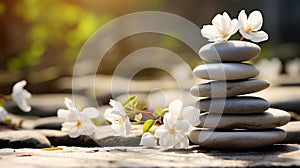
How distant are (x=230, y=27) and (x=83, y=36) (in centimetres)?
298

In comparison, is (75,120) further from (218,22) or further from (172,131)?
(218,22)

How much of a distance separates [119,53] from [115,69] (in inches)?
12.9

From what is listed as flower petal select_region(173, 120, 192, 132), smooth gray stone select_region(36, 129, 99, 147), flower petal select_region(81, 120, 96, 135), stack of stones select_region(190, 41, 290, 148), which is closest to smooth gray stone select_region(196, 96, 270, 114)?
stack of stones select_region(190, 41, 290, 148)

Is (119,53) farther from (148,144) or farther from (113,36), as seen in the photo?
(148,144)

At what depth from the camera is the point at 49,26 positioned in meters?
4.88

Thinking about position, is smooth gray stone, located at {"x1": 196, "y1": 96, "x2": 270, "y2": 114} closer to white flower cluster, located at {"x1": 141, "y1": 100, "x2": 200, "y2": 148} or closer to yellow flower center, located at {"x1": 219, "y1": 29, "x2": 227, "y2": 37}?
white flower cluster, located at {"x1": 141, "y1": 100, "x2": 200, "y2": 148}

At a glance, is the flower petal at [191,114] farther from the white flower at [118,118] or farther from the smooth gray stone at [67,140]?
the smooth gray stone at [67,140]

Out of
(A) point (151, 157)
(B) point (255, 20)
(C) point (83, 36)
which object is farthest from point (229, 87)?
(C) point (83, 36)

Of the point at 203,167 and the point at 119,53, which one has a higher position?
the point at 119,53

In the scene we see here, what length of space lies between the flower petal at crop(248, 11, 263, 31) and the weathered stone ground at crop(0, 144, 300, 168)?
1.45ft

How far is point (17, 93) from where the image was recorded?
2500mm

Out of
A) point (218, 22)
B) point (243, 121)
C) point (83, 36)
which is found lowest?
point (243, 121)

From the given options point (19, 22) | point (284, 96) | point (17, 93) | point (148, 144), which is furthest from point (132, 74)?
point (148, 144)

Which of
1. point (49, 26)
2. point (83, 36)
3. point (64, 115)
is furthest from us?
point (49, 26)
